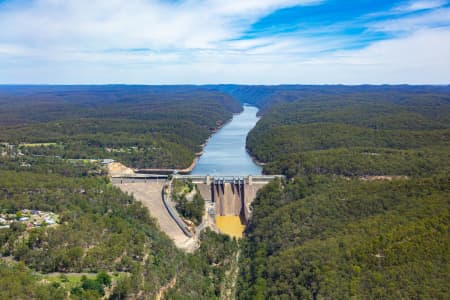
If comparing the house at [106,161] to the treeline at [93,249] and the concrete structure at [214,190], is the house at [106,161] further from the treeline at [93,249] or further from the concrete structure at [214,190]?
the treeline at [93,249]

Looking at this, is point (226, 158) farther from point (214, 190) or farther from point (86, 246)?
point (86, 246)

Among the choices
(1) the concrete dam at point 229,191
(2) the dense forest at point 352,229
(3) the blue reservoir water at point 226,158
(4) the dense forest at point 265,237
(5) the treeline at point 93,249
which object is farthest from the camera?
(3) the blue reservoir water at point 226,158

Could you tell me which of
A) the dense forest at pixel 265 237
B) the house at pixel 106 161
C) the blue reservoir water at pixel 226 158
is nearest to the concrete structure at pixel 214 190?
the dense forest at pixel 265 237

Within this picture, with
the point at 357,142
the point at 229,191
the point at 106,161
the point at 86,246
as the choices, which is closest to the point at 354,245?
the point at 86,246

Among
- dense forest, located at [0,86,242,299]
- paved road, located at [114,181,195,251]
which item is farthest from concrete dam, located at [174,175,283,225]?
dense forest, located at [0,86,242,299]

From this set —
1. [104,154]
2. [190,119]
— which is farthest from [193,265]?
[190,119]

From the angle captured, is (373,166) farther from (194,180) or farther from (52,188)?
(52,188)

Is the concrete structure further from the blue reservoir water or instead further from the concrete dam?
the blue reservoir water
